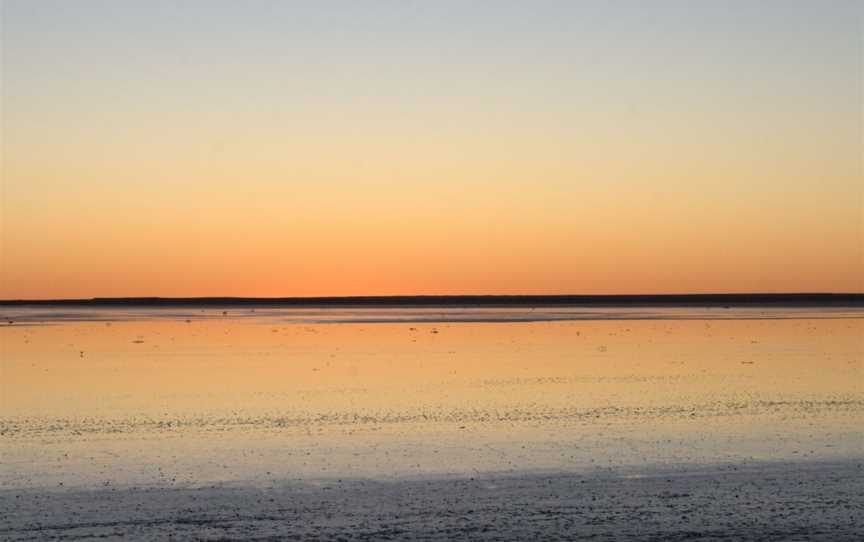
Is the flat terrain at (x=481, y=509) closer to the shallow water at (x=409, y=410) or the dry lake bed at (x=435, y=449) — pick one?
the dry lake bed at (x=435, y=449)

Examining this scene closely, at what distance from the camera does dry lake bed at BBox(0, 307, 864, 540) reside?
46.9 feet

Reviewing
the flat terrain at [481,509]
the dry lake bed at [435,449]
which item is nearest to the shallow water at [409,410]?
the dry lake bed at [435,449]

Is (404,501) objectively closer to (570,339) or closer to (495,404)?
(495,404)

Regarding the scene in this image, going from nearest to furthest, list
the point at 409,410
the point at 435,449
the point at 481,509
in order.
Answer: the point at 481,509 < the point at 435,449 < the point at 409,410

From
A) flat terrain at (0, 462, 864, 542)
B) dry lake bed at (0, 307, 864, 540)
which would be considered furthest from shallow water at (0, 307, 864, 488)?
flat terrain at (0, 462, 864, 542)

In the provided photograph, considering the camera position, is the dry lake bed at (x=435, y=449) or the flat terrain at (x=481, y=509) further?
the dry lake bed at (x=435, y=449)

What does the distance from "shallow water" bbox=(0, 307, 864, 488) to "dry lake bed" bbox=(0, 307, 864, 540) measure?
108 millimetres

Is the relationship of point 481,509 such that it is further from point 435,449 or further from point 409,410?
point 409,410

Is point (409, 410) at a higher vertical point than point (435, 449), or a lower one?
higher

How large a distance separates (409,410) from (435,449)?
19.3 feet

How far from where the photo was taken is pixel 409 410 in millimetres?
26031

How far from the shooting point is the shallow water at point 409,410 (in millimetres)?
18828

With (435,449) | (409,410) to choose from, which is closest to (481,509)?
(435,449)

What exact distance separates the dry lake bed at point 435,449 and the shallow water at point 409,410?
0.36ft
